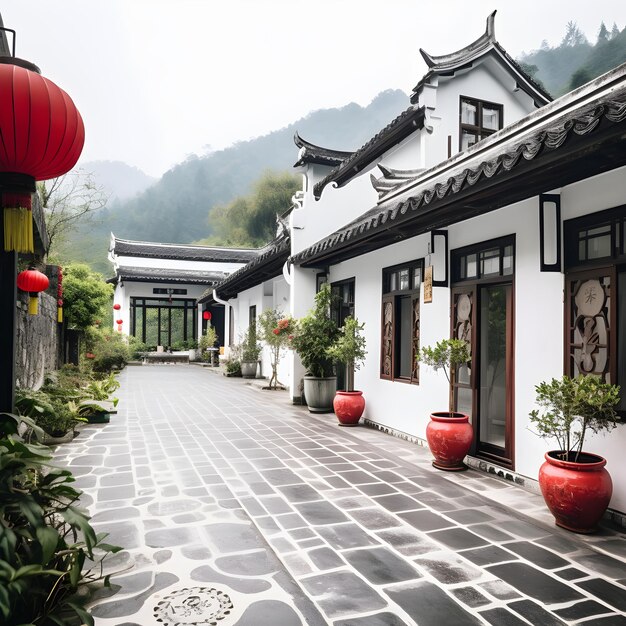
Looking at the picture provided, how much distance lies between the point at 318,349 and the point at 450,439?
3.74m

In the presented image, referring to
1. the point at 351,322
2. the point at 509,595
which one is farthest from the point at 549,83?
the point at 509,595

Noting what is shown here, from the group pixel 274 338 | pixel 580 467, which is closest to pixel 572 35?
pixel 274 338

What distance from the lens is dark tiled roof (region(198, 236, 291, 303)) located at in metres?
10.4

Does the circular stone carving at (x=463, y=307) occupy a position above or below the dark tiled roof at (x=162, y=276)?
below

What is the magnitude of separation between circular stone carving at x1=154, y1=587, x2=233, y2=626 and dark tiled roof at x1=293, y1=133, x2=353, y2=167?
10.3 meters

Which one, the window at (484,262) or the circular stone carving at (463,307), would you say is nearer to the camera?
the window at (484,262)

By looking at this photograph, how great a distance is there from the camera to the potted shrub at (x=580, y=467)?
337 cm

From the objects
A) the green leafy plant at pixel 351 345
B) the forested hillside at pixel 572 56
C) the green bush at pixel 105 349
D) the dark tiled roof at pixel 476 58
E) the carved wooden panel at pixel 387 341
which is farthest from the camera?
the forested hillside at pixel 572 56

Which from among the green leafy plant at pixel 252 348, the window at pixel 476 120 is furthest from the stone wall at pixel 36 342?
the window at pixel 476 120

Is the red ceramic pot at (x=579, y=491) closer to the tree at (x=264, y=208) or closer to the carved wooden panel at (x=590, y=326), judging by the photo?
the carved wooden panel at (x=590, y=326)

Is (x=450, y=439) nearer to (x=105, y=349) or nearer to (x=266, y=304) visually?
(x=266, y=304)

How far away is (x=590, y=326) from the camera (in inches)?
155

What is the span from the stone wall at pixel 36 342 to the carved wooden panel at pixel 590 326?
500cm

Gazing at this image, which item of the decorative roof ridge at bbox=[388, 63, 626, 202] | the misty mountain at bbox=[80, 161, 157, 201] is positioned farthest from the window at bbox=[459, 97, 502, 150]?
the misty mountain at bbox=[80, 161, 157, 201]
